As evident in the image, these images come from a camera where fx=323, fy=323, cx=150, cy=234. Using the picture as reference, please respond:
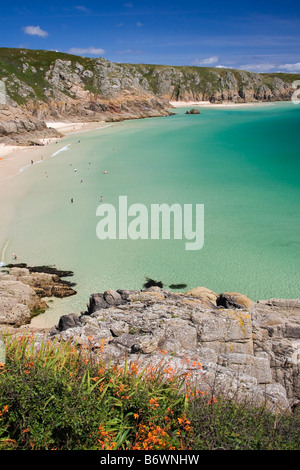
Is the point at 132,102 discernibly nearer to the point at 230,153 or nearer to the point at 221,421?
the point at 230,153

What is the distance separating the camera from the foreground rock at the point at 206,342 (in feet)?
25.4

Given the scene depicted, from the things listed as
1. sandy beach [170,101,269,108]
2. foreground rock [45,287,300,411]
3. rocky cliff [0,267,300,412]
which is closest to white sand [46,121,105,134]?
rocky cliff [0,267,300,412]

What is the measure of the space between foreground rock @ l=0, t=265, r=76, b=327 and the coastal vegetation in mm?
10028

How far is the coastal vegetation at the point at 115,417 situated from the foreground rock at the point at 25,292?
10.0 meters

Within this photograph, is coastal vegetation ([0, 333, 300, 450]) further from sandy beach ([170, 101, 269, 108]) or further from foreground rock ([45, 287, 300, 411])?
sandy beach ([170, 101, 269, 108])

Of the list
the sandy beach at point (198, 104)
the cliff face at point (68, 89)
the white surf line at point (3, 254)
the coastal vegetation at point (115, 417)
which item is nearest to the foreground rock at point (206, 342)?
the coastal vegetation at point (115, 417)

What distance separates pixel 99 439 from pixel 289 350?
291 inches

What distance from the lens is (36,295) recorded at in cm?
1825

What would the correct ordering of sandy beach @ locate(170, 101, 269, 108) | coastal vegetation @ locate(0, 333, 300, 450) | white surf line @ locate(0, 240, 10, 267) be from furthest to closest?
sandy beach @ locate(170, 101, 269, 108), white surf line @ locate(0, 240, 10, 267), coastal vegetation @ locate(0, 333, 300, 450)

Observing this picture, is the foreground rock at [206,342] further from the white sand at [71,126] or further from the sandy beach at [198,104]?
the sandy beach at [198,104]

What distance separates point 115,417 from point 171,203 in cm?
2883

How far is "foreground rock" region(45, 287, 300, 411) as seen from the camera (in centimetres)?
775

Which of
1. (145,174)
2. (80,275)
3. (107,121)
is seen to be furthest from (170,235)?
(107,121)

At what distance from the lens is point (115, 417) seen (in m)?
6.06
